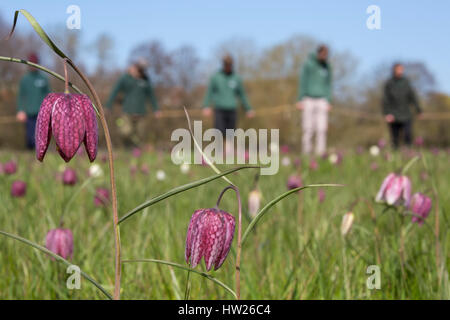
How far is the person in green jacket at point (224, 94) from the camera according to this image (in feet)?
20.7

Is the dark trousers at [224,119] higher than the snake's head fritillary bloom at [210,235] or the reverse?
higher

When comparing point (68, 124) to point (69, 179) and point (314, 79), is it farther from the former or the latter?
point (314, 79)

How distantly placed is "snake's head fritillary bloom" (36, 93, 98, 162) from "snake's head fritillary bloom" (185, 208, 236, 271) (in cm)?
17

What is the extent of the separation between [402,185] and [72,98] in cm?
96

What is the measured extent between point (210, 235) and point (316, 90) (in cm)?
598

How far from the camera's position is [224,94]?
637 cm

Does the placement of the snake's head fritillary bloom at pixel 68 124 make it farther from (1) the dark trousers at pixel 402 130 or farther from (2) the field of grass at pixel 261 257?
(1) the dark trousers at pixel 402 130

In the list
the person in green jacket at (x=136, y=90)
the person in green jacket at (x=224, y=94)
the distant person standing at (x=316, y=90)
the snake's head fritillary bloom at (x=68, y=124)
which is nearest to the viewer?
the snake's head fritillary bloom at (x=68, y=124)

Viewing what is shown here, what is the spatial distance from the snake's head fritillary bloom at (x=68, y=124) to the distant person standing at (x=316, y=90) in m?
5.95

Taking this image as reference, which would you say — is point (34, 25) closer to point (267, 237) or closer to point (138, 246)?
point (138, 246)

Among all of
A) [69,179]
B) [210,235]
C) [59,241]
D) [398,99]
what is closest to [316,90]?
[398,99]

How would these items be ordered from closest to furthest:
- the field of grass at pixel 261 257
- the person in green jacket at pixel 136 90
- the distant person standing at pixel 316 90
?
the field of grass at pixel 261 257, the distant person standing at pixel 316 90, the person in green jacket at pixel 136 90

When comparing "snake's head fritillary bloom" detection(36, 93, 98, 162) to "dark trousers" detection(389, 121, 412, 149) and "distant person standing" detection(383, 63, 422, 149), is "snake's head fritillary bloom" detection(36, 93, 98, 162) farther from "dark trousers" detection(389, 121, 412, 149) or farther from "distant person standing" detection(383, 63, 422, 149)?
"dark trousers" detection(389, 121, 412, 149)

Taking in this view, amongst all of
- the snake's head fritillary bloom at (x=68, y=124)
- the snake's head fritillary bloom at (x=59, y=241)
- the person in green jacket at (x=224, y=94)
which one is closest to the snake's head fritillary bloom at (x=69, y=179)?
the snake's head fritillary bloom at (x=59, y=241)
